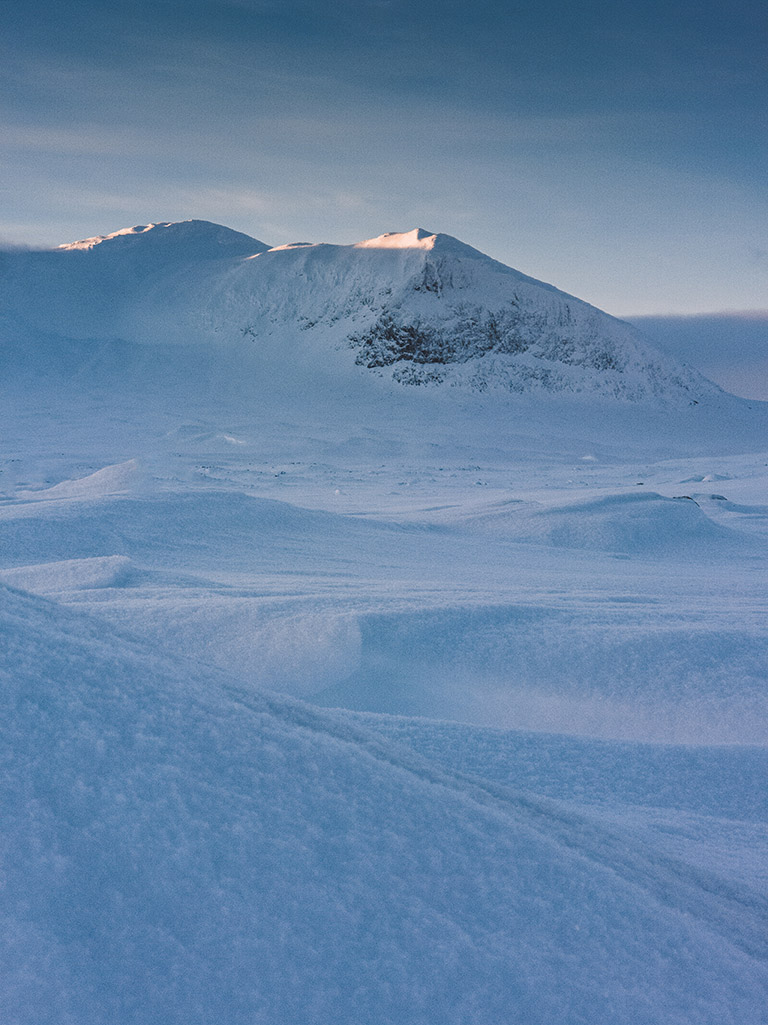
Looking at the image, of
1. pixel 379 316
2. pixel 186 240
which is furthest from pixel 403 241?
pixel 186 240

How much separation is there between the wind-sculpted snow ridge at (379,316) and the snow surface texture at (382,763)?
3780cm

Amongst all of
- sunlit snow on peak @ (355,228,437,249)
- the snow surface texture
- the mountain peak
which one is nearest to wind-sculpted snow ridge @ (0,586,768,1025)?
the snow surface texture

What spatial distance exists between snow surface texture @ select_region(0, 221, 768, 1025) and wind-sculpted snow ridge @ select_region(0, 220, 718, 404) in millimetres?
37795

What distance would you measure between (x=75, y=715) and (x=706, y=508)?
8330 mm

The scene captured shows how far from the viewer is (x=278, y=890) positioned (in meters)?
0.71

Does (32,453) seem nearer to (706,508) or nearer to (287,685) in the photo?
(706,508)

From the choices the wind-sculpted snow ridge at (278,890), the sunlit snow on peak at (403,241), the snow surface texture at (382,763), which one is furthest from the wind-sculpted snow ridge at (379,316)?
the wind-sculpted snow ridge at (278,890)

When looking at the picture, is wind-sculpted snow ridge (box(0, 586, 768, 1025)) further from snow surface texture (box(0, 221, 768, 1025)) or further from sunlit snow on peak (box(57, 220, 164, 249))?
sunlit snow on peak (box(57, 220, 164, 249))

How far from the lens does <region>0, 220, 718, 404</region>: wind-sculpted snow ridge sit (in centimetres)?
4366

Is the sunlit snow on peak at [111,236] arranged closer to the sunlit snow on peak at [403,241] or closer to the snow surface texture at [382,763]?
the sunlit snow on peak at [403,241]

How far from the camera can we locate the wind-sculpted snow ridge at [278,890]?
61 cm

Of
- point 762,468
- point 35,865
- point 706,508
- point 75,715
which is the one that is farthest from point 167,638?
point 762,468

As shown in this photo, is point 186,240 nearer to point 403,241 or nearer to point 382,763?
point 403,241

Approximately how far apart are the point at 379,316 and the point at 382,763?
46.5m
